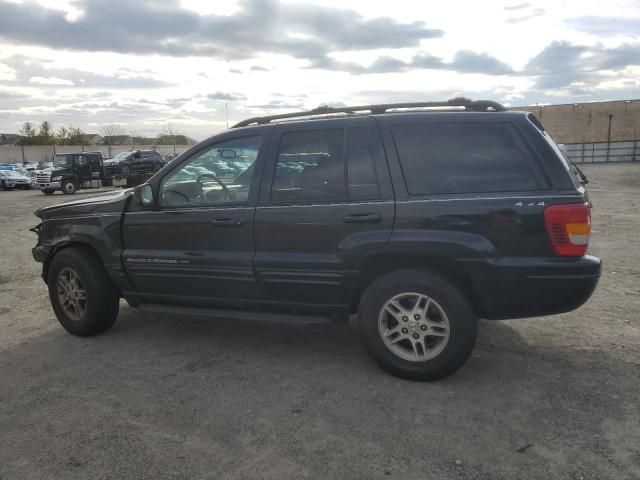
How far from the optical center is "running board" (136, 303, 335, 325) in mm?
4012

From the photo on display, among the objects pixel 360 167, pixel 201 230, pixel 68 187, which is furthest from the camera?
pixel 68 187

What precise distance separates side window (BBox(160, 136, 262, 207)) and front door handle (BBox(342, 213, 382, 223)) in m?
0.89

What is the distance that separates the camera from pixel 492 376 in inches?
150

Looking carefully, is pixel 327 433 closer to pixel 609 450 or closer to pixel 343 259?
pixel 343 259

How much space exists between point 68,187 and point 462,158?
2538 centimetres

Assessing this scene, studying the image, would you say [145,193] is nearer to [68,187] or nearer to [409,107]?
[409,107]

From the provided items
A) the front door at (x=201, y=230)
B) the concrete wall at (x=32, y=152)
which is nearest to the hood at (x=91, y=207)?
the front door at (x=201, y=230)

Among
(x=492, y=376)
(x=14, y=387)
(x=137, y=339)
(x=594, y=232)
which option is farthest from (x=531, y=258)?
(x=594, y=232)

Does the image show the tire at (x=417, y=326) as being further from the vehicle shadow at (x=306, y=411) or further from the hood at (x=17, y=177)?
the hood at (x=17, y=177)

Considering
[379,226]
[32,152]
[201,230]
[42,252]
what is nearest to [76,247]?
[42,252]

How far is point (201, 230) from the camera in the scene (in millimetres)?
4340

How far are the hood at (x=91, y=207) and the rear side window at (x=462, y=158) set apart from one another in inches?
97.3

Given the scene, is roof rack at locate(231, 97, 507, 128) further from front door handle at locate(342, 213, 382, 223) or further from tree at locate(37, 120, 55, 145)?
tree at locate(37, 120, 55, 145)

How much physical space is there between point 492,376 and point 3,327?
4.60 meters
